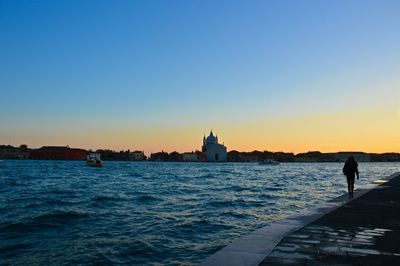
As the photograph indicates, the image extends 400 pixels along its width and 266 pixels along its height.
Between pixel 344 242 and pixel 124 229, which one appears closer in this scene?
pixel 344 242

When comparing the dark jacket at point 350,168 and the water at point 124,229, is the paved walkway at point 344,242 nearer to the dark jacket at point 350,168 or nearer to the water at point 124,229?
the water at point 124,229

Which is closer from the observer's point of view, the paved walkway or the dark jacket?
the paved walkway

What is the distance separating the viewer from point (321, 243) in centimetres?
743

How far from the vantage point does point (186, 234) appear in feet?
39.6

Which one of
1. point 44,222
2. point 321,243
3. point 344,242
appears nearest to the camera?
point 321,243

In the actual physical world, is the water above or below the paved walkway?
below

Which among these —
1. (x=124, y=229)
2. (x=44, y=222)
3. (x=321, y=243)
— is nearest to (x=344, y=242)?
(x=321, y=243)

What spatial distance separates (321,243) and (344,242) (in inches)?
20.3

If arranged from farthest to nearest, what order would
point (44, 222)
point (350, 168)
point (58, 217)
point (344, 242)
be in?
point (350, 168) < point (58, 217) < point (44, 222) < point (344, 242)

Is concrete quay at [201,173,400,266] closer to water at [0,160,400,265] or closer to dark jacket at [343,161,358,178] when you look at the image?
water at [0,160,400,265]

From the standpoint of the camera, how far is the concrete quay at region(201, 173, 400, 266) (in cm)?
616

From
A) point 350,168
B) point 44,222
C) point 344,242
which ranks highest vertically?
point 350,168

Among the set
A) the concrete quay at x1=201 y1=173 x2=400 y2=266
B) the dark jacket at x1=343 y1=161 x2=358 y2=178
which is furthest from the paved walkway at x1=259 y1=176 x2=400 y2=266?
the dark jacket at x1=343 y1=161 x2=358 y2=178

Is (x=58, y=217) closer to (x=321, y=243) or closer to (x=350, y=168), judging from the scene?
(x=321, y=243)
